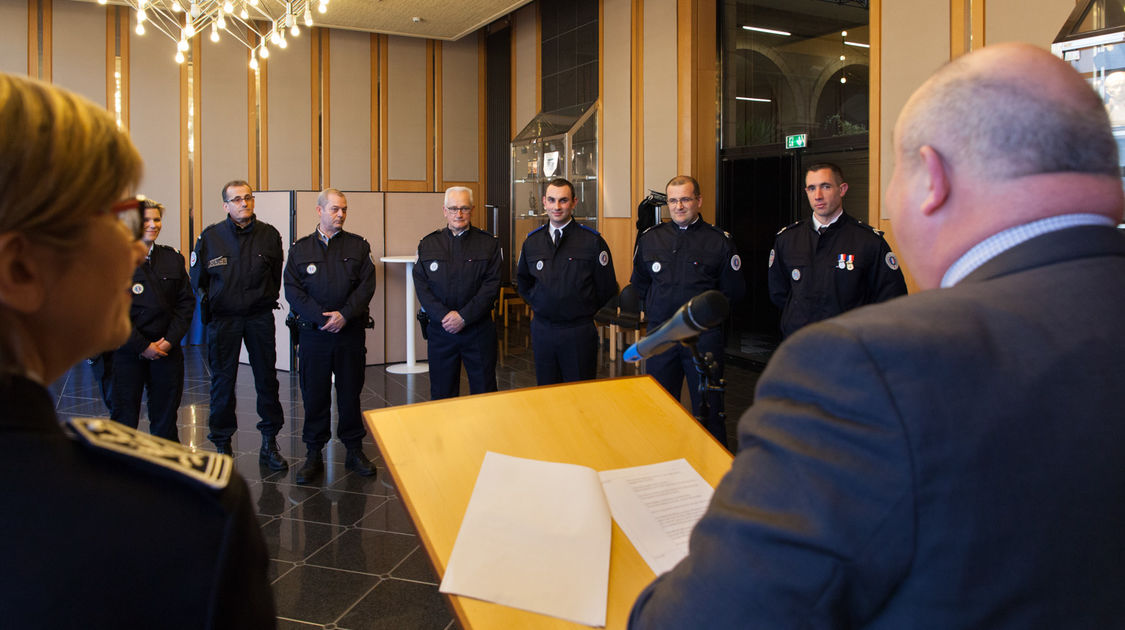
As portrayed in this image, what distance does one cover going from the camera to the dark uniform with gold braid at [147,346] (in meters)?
4.13

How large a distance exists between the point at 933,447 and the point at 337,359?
4322mm

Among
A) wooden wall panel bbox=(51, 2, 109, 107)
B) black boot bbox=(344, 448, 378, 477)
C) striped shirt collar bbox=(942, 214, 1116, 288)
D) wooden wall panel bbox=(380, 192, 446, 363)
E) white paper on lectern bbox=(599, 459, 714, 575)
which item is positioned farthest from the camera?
wooden wall panel bbox=(51, 2, 109, 107)

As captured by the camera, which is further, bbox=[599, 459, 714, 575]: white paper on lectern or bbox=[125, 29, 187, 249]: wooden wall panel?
bbox=[125, 29, 187, 249]: wooden wall panel

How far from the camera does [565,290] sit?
472 cm

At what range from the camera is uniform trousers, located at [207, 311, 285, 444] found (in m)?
4.59

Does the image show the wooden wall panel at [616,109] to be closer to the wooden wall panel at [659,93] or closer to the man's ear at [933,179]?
the wooden wall panel at [659,93]

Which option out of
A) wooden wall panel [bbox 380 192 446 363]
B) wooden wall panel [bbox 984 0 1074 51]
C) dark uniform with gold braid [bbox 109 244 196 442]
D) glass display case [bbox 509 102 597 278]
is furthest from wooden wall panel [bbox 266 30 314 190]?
wooden wall panel [bbox 984 0 1074 51]

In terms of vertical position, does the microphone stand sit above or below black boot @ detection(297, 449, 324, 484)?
above

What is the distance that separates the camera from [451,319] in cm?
475

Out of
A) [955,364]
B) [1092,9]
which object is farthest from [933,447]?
[1092,9]

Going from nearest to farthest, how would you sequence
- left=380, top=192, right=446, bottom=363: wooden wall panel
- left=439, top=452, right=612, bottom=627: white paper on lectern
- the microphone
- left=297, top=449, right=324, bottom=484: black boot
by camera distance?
1. left=439, top=452, right=612, bottom=627: white paper on lectern
2. the microphone
3. left=297, top=449, right=324, bottom=484: black boot
4. left=380, top=192, right=446, bottom=363: wooden wall panel

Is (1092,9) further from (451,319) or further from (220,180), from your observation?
(220,180)

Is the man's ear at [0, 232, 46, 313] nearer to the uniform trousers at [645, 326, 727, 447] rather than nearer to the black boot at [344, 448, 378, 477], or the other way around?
the uniform trousers at [645, 326, 727, 447]

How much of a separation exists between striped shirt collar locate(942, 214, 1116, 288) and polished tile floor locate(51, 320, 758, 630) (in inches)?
39.7
